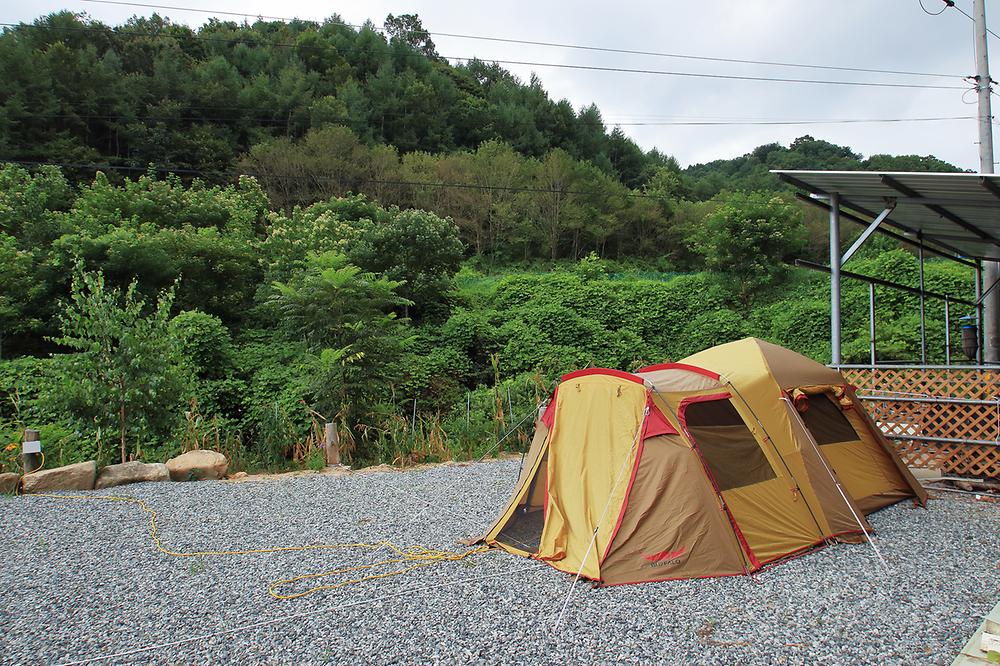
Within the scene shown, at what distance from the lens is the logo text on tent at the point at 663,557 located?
3865 mm

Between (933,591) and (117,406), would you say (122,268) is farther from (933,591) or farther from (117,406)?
(933,591)

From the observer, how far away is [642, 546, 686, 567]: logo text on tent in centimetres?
387

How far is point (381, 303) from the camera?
9570 mm

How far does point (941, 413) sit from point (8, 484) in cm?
982

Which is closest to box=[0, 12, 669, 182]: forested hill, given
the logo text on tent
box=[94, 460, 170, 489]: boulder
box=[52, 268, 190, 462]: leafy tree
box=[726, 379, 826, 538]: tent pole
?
box=[52, 268, 190, 462]: leafy tree

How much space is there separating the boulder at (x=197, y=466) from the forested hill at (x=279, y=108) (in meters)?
13.6

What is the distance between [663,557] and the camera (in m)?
3.88

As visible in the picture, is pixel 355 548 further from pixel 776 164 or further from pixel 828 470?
pixel 776 164

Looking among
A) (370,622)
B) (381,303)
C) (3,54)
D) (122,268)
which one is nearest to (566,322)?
(381,303)

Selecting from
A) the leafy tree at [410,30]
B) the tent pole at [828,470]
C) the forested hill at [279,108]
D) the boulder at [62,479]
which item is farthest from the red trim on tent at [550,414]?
the leafy tree at [410,30]

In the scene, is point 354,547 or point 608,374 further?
point 354,547

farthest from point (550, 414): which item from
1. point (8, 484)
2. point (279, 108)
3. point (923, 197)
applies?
point (279, 108)

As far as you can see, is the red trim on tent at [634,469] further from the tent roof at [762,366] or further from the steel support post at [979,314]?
the steel support post at [979,314]

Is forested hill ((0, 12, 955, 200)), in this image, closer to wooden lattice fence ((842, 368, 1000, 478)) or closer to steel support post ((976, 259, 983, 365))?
steel support post ((976, 259, 983, 365))
